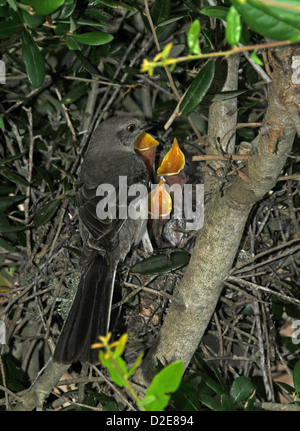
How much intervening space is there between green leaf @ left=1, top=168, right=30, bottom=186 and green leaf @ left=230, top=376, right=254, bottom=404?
1696 millimetres

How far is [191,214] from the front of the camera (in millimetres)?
3264

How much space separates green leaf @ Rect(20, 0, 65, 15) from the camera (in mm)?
1659

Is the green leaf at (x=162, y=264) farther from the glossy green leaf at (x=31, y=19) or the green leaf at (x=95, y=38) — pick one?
the glossy green leaf at (x=31, y=19)

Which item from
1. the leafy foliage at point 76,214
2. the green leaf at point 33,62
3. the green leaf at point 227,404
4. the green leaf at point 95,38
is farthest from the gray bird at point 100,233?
the green leaf at point 95,38

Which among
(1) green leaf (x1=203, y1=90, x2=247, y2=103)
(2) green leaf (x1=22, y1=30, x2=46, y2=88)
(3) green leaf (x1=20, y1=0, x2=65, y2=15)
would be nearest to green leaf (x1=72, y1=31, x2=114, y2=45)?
(2) green leaf (x1=22, y1=30, x2=46, y2=88)

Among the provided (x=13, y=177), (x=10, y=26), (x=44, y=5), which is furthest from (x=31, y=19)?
(x=13, y=177)

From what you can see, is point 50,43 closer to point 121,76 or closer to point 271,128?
point 121,76

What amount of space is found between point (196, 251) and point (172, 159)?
1.07m

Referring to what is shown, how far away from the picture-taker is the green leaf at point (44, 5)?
166cm

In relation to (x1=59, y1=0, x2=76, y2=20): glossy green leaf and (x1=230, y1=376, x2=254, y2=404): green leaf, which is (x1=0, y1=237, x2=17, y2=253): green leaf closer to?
(x1=59, y1=0, x2=76, y2=20): glossy green leaf

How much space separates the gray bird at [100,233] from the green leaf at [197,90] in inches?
46.1

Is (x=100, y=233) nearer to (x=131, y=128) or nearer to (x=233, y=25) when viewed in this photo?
(x=131, y=128)

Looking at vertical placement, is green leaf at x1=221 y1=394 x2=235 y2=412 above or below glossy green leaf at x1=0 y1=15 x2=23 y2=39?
below

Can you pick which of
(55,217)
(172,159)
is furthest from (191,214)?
(55,217)
